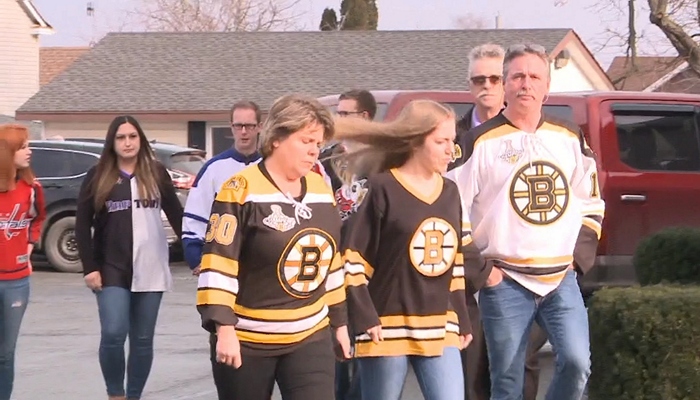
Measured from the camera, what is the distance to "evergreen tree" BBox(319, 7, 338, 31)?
54.3 meters

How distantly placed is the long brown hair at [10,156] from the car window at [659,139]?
4.72 metres

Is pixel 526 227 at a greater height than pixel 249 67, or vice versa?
pixel 249 67

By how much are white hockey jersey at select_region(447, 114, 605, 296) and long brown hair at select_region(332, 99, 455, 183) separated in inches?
15.5

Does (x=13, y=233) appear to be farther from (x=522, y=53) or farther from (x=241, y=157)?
(x=522, y=53)

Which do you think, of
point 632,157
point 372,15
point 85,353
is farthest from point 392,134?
point 372,15

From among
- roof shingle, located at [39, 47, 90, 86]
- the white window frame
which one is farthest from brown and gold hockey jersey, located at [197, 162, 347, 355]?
roof shingle, located at [39, 47, 90, 86]

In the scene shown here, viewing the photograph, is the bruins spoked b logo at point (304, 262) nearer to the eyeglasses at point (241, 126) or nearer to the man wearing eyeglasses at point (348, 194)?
the man wearing eyeglasses at point (348, 194)

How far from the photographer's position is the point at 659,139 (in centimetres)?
1049

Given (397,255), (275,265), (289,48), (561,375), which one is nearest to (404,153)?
(397,255)

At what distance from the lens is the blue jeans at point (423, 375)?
5410 mm

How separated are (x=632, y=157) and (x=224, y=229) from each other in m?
6.04

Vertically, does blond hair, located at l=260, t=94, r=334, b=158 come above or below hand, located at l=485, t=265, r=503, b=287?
above

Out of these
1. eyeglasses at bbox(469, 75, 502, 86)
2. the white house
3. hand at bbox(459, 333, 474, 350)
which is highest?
the white house

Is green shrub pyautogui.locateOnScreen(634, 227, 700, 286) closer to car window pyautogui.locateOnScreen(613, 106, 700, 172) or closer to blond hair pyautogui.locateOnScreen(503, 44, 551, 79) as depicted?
car window pyautogui.locateOnScreen(613, 106, 700, 172)
